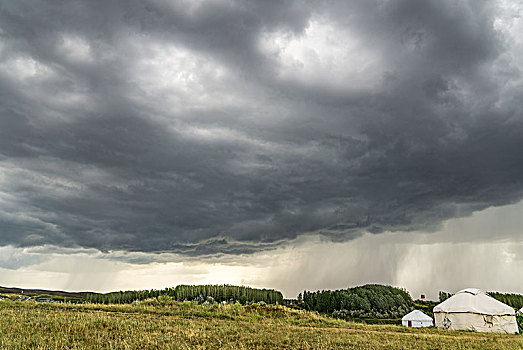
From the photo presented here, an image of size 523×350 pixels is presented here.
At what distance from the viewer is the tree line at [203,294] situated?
92.2m

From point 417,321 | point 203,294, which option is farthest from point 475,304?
point 203,294

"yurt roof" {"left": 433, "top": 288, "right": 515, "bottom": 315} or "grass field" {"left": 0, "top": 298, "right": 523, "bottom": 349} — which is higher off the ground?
"yurt roof" {"left": 433, "top": 288, "right": 515, "bottom": 315}

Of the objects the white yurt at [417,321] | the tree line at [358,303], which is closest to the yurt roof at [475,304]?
the white yurt at [417,321]

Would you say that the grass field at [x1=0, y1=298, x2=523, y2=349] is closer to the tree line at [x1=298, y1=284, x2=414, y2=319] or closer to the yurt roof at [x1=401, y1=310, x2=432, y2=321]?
the yurt roof at [x1=401, y1=310, x2=432, y2=321]

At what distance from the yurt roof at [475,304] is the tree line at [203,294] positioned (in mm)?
45420

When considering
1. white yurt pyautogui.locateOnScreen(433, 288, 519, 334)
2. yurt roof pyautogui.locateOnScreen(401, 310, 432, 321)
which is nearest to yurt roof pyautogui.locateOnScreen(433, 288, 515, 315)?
white yurt pyautogui.locateOnScreen(433, 288, 519, 334)

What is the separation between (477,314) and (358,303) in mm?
72261

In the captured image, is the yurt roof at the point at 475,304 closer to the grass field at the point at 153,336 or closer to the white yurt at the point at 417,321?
the white yurt at the point at 417,321

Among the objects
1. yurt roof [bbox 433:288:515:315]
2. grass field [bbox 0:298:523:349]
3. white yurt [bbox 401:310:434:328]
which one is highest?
yurt roof [bbox 433:288:515:315]

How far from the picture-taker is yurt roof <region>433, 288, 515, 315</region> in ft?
188

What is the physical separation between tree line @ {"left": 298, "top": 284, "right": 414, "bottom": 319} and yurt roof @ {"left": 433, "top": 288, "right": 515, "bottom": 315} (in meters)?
55.5

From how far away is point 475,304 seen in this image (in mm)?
58625

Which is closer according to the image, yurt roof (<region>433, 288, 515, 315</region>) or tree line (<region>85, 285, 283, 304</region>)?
yurt roof (<region>433, 288, 515, 315</region>)

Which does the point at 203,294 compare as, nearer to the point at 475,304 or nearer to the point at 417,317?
the point at 417,317
